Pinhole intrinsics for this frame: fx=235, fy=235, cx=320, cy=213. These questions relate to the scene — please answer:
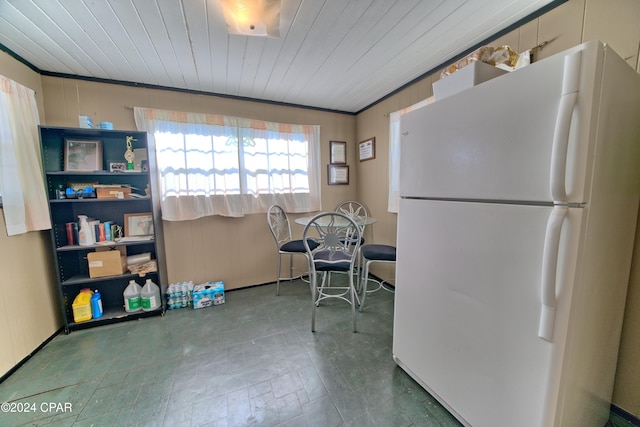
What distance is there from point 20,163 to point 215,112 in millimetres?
1562

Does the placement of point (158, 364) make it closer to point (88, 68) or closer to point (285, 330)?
point (285, 330)

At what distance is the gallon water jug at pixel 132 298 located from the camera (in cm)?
221

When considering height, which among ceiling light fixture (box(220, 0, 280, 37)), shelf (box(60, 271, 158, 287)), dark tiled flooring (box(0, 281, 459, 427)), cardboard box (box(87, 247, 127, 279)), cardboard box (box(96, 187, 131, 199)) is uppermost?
ceiling light fixture (box(220, 0, 280, 37))

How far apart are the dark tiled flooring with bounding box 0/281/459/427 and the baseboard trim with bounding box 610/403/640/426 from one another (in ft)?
2.84

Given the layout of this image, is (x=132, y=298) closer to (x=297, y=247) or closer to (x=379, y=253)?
(x=297, y=247)

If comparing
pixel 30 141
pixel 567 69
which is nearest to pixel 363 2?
pixel 567 69

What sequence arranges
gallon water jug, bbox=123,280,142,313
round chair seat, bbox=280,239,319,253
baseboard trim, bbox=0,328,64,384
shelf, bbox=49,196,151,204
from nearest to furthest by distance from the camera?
baseboard trim, bbox=0,328,64,384 < shelf, bbox=49,196,151,204 < gallon water jug, bbox=123,280,142,313 < round chair seat, bbox=280,239,319,253

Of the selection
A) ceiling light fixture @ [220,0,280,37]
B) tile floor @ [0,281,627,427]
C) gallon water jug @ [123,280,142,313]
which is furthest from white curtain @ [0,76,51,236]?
ceiling light fixture @ [220,0,280,37]

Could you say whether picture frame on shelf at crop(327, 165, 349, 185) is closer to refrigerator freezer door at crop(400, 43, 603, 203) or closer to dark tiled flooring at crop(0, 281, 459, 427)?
dark tiled flooring at crop(0, 281, 459, 427)

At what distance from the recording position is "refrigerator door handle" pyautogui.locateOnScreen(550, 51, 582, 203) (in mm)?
735

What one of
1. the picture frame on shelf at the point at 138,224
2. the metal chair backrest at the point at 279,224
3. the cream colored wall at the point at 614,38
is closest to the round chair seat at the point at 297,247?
the metal chair backrest at the point at 279,224

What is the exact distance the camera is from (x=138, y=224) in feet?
7.59

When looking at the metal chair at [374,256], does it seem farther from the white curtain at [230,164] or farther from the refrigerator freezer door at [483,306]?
the white curtain at [230,164]

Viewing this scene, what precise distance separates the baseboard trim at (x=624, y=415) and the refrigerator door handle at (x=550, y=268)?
1043 mm
